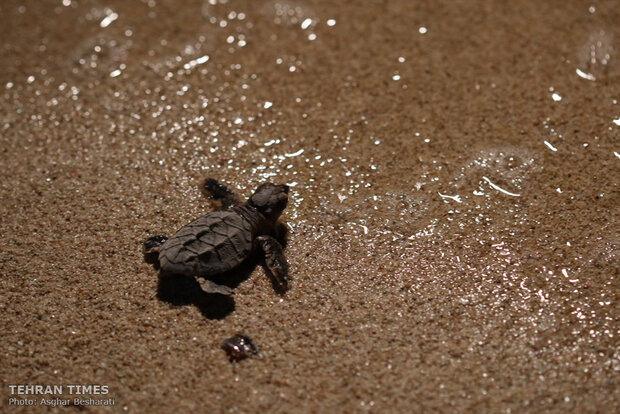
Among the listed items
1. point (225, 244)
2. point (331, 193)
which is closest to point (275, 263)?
point (225, 244)

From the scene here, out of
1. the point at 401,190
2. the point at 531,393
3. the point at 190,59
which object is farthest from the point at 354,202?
the point at 190,59

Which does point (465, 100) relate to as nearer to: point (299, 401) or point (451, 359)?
point (451, 359)

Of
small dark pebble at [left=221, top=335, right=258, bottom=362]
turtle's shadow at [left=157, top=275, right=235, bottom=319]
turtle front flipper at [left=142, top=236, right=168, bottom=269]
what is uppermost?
turtle front flipper at [left=142, top=236, right=168, bottom=269]

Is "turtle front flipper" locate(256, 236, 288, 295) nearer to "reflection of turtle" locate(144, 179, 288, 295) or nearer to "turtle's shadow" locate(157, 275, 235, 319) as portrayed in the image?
"reflection of turtle" locate(144, 179, 288, 295)

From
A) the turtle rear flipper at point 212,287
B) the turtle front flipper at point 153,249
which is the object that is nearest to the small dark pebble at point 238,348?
the turtle rear flipper at point 212,287

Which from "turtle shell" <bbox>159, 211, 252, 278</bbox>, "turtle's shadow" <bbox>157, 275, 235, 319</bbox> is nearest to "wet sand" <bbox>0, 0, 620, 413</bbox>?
"turtle's shadow" <bbox>157, 275, 235, 319</bbox>

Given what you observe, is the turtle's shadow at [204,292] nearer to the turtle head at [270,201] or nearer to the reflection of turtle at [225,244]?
the reflection of turtle at [225,244]

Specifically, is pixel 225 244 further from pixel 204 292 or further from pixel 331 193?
pixel 331 193
